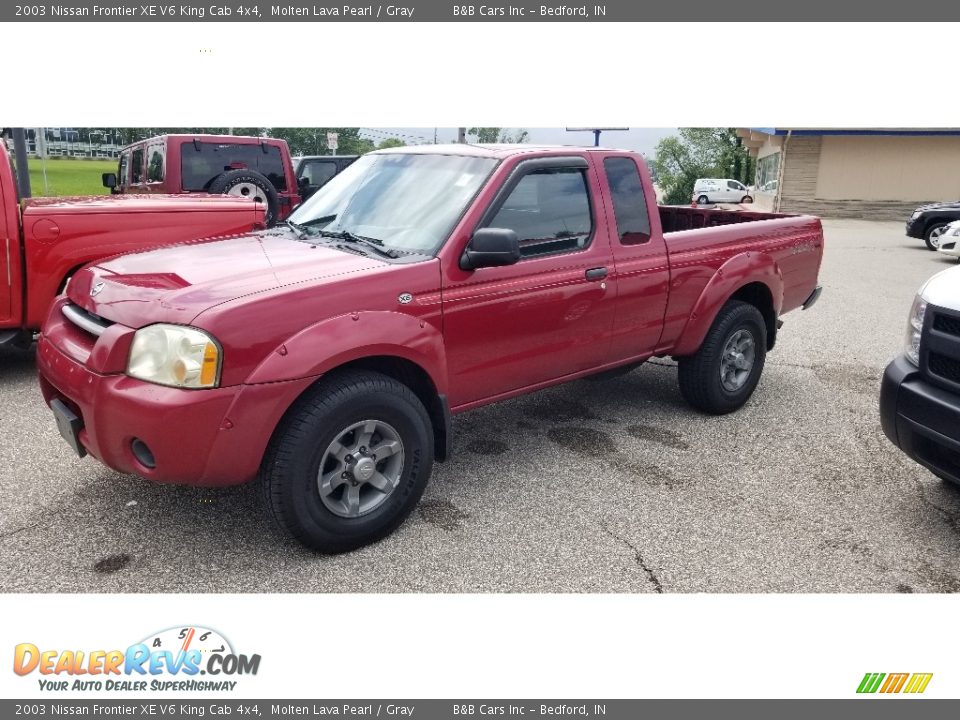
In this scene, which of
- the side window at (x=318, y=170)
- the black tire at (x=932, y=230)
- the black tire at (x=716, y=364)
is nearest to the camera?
the black tire at (x=716, y=364)

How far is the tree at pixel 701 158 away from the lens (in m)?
47.2

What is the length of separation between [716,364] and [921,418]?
1.77 meters

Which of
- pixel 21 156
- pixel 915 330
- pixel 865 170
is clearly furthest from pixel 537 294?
pixel 865 170

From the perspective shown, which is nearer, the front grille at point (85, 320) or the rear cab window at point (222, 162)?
the front grille at point (85, 320)

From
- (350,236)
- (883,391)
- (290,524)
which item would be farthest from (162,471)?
(883,391)

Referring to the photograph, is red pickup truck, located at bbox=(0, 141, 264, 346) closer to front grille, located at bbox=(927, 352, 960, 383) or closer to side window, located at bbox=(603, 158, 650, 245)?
side window, located at bbox=(603, 158, 650, 245)

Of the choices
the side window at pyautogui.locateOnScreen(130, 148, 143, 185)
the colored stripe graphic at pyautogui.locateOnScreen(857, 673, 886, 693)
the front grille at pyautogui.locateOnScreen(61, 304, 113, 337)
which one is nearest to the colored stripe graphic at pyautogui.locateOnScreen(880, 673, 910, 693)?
the colored stripe graphic at pyautogui.locateOnScreen(857, 673, 886, 693)

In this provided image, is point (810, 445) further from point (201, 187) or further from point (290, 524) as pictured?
point (201, 187)

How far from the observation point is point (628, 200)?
15.2 feet

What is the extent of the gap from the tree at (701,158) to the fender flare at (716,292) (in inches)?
1670

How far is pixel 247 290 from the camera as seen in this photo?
10.4ft

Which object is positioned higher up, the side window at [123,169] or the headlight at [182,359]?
the side window at [123,169]

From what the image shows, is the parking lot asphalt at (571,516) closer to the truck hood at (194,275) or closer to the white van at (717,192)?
the truck hood at (194,275)

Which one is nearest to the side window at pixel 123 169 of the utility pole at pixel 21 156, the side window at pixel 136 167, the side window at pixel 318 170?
the side window at pixel 136 167
